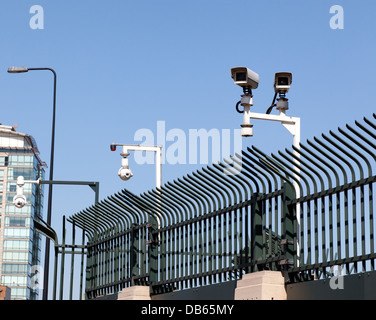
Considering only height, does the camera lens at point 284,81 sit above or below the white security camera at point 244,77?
above

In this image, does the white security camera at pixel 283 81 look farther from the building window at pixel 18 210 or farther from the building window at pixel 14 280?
the building window at pixel 14 280

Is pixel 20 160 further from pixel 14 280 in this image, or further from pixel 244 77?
pixel 244 77

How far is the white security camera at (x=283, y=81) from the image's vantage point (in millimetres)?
15175

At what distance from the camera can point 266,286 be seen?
1204 cm

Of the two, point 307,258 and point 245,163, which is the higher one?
point 245,163

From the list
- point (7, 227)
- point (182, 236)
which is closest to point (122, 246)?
point (182, 236)

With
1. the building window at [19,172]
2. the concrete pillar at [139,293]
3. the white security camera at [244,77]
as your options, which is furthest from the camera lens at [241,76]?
the building window at [19,172]

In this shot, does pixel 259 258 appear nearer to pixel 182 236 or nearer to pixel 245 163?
pixel 245 163

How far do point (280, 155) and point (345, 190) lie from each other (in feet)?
3.85

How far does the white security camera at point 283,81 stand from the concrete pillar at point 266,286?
394cm

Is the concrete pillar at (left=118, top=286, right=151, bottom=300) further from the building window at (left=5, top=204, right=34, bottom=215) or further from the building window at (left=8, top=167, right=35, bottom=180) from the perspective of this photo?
the building window at (left=8, top=167, right=35, bottom=180)

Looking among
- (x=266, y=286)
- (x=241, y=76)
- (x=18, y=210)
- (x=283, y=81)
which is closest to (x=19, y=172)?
(x=18, y=210)

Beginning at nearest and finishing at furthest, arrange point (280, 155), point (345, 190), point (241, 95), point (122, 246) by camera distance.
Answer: point (345, 190) → point (280, 155) → point (241, 95) → point (122, 246)
